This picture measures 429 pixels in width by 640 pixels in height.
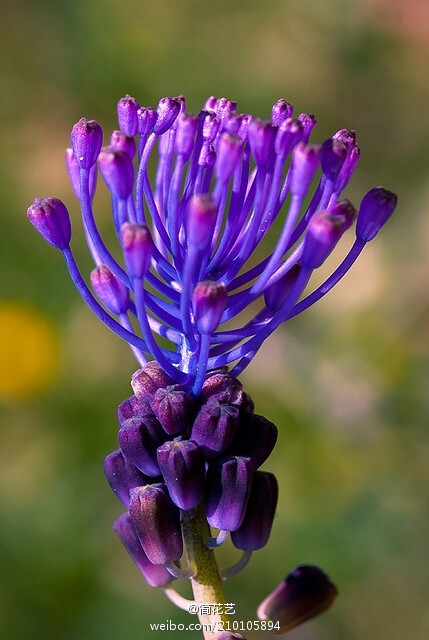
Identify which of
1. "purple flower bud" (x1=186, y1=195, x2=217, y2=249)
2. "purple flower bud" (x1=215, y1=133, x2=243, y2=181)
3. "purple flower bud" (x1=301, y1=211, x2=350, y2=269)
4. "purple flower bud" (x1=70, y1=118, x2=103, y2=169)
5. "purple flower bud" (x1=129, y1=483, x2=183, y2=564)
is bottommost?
"purple flower bud" (x1=129, y1=483, x2=183, y2=564)

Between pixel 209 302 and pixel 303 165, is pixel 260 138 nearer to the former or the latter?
pixel 303 165

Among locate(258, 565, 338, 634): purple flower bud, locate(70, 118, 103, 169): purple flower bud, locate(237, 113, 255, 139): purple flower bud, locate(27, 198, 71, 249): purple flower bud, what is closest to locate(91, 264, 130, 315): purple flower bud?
locate(27, 198, 71, 249): purple flower bud

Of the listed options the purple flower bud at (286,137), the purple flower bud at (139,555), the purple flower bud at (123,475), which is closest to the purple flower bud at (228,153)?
the purple flower bud at (286,137)

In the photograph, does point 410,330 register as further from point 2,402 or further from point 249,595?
point 2,402

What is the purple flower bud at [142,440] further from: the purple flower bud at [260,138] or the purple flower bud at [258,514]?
the purple flower bud at [260,138]

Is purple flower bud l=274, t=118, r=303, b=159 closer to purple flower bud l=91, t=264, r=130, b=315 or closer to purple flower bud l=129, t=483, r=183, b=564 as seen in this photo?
purple flower bud l=91, t=264, r=130, b=315

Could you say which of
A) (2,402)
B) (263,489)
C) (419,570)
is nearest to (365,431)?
(419,570)
